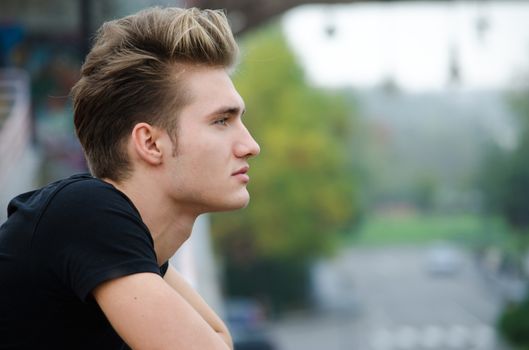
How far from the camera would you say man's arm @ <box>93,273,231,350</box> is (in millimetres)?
2143

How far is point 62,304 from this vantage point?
2279 mm

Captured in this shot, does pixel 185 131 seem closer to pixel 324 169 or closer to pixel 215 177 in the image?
pixel 215 177

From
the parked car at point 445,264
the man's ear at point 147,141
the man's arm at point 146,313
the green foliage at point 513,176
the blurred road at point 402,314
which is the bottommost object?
the parked car at point 445,264

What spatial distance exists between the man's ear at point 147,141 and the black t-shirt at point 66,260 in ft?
0.39

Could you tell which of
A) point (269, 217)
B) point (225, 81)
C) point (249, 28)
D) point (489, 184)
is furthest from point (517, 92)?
point (225, 81)

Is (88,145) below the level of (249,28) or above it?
above

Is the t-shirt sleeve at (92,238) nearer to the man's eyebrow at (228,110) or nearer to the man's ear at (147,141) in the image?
the man's ear at (147,141)

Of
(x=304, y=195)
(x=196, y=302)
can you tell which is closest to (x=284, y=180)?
(x=304, y=195)

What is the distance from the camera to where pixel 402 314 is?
6197cm

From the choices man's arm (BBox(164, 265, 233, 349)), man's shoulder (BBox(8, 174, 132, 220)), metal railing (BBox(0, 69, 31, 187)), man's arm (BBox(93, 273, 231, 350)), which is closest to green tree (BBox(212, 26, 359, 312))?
metal railing (BBox(0, 69, 31, 187))

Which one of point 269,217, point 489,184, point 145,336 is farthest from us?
point 489,184

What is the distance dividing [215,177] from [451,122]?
120 meters

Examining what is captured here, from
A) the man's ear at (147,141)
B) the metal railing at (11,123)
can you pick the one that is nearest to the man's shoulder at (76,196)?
the man's ear at (147,141)

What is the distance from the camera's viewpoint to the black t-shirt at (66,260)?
2.18m
